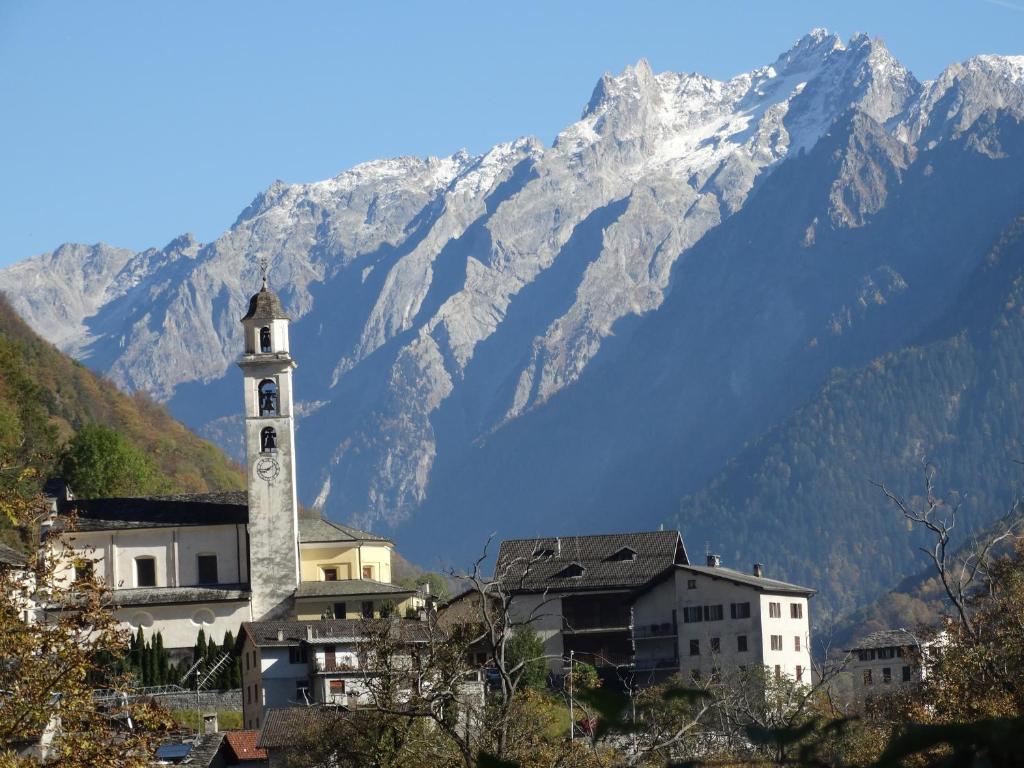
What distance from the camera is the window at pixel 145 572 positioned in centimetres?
9744

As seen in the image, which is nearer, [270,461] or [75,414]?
[270,461]

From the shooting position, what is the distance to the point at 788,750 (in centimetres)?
1205

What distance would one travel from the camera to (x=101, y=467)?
401 feet

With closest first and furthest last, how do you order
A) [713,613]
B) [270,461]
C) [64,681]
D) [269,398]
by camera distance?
[64,681] → [270,461] → [269,398] → [713,613]

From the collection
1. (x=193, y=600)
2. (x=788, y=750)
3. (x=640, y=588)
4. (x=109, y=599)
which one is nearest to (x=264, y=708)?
(x=193, y=600)

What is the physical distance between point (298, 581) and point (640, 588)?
62.2ft

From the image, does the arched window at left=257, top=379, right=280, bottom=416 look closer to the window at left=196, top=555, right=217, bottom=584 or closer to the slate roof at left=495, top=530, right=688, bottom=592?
the window at left=196, top=555, right=217, bottom=584

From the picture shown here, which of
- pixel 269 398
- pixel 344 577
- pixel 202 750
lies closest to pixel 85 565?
pixel 202 750

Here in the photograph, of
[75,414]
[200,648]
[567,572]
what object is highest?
[75,414]

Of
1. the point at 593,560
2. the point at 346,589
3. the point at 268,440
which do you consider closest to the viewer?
the point at 346,589

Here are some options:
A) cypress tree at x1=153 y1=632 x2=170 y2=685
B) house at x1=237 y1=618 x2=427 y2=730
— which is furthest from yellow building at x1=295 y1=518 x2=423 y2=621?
house at x1=237 y1=618 x2=427 y2=730

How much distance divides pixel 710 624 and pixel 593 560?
8409 millimetres

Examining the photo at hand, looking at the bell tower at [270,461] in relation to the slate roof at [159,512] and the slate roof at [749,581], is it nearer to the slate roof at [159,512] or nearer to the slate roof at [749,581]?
the slate roof at [159,512]

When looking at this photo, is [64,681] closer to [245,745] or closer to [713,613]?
[245,745]
